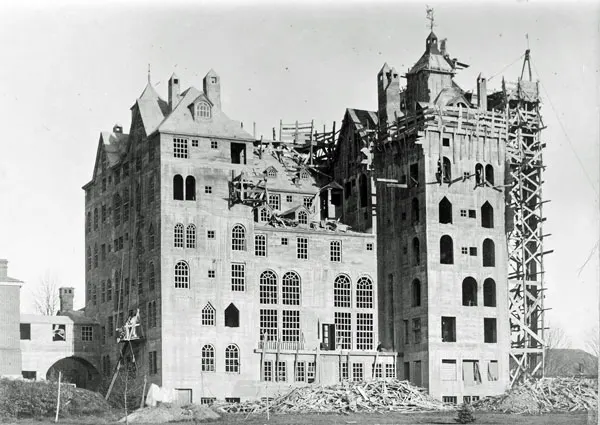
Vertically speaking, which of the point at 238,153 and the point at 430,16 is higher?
the point at 430,16

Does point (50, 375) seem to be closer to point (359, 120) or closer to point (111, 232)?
point (111, 232)

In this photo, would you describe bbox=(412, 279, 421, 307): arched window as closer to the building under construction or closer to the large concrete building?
the building under construction

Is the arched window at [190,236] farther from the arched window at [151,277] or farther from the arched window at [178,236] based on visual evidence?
the arched window at [151,277]

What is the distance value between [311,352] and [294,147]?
2116cm

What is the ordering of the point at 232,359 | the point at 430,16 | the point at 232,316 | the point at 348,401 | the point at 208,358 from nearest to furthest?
1. the point at 348,401
2. the point at 208,358
3. the point at 232,359
4. the point at 232,316
5. the point at 430,16

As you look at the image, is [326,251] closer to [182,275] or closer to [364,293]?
[364,293]

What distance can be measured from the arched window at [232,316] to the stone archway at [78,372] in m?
13.4

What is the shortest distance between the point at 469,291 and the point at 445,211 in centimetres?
660

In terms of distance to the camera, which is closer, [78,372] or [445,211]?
[445,211]

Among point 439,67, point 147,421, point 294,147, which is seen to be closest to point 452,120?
point 439,67

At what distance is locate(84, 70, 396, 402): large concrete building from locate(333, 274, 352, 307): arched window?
97 millimetres

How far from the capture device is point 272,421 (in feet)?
208

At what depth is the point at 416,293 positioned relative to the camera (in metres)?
88.0

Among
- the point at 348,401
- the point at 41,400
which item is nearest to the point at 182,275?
the point at 348,401
